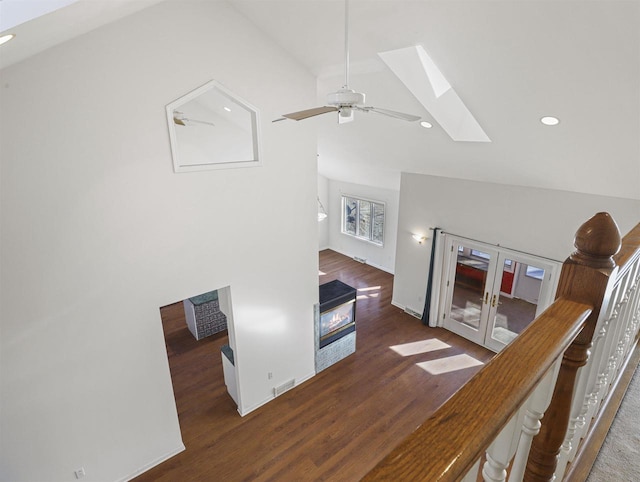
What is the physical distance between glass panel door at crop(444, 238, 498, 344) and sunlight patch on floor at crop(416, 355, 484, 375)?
0.61 metres

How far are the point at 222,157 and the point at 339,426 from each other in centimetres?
555

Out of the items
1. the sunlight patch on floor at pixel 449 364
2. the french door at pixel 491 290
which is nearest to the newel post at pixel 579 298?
the french door at pixel 491 290

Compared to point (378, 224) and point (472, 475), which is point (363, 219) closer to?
point (378, 224)

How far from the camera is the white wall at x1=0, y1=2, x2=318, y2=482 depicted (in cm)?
301

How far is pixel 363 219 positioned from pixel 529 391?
1033cm

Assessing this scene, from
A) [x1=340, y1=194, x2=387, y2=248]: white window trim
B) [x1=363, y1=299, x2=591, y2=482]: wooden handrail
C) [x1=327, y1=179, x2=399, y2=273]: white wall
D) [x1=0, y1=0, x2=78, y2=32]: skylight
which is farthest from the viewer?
[x1=340, y1=194, x2=387, y2=248]: white window trim

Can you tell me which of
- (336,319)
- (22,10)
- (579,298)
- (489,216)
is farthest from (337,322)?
(22,10)

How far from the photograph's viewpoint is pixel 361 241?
36.1ft

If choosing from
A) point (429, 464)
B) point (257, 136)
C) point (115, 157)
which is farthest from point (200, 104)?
point (429, 464)

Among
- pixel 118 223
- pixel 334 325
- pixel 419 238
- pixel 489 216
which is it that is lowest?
pixel 334 325

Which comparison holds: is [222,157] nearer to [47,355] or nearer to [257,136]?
[257,136]

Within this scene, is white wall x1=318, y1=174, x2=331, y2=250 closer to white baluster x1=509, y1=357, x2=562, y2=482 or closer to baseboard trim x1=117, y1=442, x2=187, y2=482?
baseboard trim x1=117, y1=442, x2=187, y2=482

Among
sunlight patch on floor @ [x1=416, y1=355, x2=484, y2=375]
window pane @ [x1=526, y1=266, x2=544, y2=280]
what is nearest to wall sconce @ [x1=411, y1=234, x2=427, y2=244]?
window pane @ [x1=526, y1=266, x2=544, y2=280]

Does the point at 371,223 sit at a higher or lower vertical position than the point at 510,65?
lower
